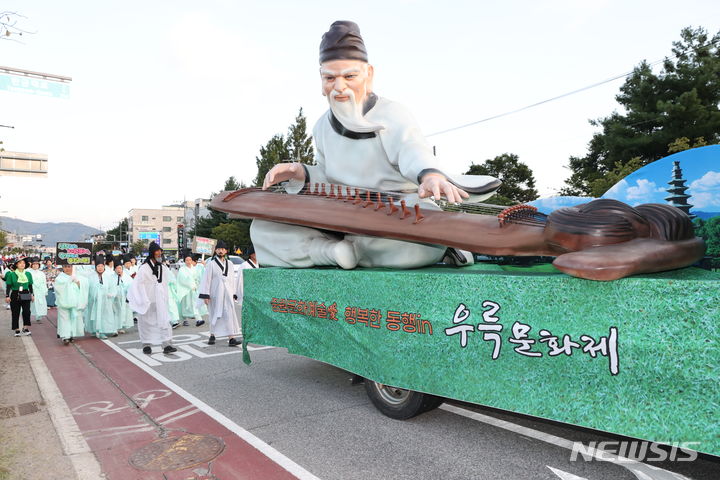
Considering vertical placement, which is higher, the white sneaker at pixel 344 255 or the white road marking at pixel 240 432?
the white sneaker at pixel 344 255

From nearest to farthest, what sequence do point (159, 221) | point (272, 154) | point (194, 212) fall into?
point (272, 154), point (194, 212), point (159, 221)

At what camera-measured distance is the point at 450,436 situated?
357 centimetres

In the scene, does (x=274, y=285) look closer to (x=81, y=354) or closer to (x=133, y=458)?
(x=133, y=458)

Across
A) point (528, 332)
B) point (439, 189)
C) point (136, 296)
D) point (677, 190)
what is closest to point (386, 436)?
point (528, 332)

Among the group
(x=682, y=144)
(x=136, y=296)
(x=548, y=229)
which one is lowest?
(x=136, y=296)

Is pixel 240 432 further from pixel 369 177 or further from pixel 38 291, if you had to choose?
pixel 38 291

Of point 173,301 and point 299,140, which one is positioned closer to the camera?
point 173,301

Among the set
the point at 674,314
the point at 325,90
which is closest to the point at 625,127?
the point at 325,90

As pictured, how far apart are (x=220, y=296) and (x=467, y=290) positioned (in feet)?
19.2

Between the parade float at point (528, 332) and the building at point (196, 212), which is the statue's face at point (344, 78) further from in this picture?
the building at point (196, 212)

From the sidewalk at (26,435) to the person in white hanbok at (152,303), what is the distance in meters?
1.60

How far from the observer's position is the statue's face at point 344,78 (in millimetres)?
4316

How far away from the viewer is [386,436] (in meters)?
3.59

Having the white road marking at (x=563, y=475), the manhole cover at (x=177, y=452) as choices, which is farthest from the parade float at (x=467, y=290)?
the manhole cover at (x=177, y=452)
